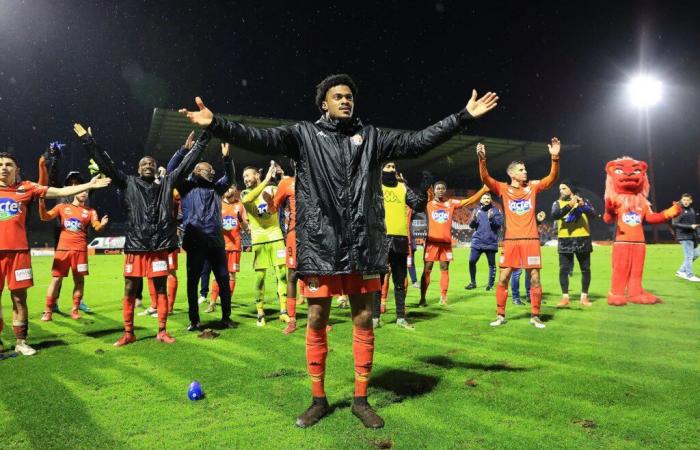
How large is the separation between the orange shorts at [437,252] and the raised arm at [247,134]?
5.71 m

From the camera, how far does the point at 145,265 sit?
5.71m

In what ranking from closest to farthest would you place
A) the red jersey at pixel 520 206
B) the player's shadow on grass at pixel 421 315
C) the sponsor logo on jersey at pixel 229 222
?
the red jersey at pixel 520 206 → the player's shadow on grass at pixel 421 315 → the sponsor logo on jersey at pixel 229 222

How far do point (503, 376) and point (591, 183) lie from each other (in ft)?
135

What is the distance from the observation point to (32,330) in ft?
22.2

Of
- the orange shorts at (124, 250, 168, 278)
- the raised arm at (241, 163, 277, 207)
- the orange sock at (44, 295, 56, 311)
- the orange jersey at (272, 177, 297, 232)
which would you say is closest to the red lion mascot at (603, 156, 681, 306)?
the orange jersey at (272, 177, 297, 232)

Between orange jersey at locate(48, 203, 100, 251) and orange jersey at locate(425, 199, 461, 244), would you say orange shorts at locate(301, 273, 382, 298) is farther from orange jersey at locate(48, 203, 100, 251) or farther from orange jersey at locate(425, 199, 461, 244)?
orange jersey at locate(48, 203, 100, 251)

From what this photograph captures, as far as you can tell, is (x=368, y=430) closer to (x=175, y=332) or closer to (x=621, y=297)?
(x=175, y=332)

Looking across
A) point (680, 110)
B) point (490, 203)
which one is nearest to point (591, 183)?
point (680, 110)

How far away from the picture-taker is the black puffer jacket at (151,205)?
18.7ft

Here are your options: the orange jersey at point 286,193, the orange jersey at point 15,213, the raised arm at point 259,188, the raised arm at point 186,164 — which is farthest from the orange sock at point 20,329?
the orange jersey at point 286,193

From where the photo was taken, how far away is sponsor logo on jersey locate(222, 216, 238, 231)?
918 centimetres

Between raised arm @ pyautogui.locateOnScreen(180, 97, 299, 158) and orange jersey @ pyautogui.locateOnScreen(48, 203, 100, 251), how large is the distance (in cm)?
601

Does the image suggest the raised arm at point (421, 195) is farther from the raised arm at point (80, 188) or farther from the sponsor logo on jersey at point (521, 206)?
the raised arm at point (80, 188)

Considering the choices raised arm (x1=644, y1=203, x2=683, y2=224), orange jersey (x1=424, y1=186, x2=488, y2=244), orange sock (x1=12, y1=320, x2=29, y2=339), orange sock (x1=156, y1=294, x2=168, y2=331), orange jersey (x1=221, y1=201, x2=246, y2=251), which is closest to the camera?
orange sock (x1=12, y1=320, x2=29, y2=339)
